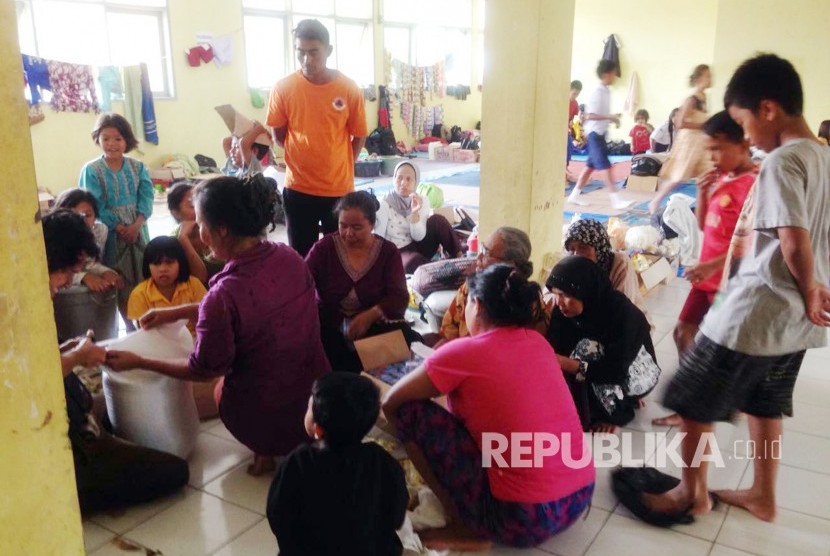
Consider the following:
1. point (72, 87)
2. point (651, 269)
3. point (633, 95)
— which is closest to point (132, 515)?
point (651, 269)

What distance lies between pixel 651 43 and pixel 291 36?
6326mm

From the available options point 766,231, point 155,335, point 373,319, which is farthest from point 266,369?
point 766,231

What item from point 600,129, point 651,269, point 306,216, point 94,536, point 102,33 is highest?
point 102,33

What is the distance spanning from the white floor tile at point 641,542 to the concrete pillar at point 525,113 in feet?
7.13

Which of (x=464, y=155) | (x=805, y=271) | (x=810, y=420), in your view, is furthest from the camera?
(x=464, y=155)

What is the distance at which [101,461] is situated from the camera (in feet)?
7.51

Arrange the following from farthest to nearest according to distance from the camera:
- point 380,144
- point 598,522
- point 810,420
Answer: point 380,144 → point 810,420 → point 598,522

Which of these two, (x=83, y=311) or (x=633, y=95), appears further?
(x=633, y=95)

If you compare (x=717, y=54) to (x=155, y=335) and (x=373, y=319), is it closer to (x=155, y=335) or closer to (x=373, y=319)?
(x=373, y=319)

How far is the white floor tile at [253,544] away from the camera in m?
2.15

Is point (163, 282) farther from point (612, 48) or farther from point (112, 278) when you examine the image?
point (612, 48)

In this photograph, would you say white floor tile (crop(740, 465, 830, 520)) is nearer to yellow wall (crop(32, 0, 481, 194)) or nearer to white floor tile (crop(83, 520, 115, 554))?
white floor tile (crop(83, 520, 115, 554))

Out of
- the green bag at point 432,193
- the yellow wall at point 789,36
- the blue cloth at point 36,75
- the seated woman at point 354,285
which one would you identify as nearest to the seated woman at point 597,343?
the seated woman at point 354,285

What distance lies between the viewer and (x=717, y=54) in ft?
34.3
